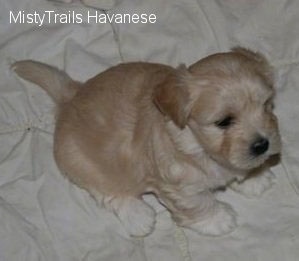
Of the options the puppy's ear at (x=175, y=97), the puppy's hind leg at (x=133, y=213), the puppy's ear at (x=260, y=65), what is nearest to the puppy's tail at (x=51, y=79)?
the puppy's hind leg at (x=133, y=213)

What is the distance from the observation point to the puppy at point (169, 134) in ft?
7.91

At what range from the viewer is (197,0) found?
144 inches

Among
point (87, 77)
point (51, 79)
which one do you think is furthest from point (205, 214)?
point (87, 77)

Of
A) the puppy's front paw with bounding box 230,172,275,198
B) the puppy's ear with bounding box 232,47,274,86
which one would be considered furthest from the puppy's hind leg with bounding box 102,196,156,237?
the puppy's ear with bounding box 232,47,274,86

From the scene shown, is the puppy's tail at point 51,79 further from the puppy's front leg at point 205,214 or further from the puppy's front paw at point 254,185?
the puppy's front paw at point 254,185

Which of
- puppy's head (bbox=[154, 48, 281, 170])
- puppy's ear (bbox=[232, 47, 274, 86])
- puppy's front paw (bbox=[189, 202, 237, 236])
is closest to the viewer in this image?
puppy's head (bbox=[154, 48, 281, 170])

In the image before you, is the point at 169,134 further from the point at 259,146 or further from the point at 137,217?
the point at 137,217

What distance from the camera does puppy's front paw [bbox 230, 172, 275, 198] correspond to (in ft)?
9.91

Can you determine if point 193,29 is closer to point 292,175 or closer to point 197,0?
point 197,0

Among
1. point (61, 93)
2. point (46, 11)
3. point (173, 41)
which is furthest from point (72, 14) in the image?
point (61, 93)

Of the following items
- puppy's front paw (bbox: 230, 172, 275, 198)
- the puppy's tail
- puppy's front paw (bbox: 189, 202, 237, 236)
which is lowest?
puppy's front paw (bbox: 189, 202, 237, 236)

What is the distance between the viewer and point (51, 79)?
10.1 feet

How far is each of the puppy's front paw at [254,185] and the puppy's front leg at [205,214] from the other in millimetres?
116

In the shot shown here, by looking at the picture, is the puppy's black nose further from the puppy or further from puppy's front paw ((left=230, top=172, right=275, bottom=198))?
puppy's front paw ((left=230, top=172, right=275, bottom=198))
